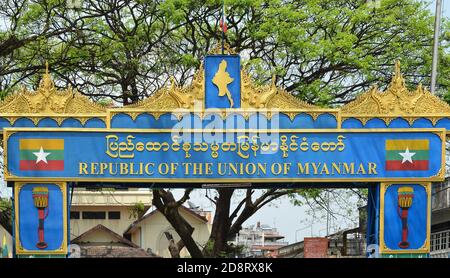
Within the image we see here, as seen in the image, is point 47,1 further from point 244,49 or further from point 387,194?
point 387,194

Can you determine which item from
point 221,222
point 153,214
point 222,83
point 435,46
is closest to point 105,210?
point 153,214

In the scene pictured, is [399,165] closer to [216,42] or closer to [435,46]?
[435,46]

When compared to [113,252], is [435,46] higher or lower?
higher

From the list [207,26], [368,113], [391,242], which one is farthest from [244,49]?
[391,242]

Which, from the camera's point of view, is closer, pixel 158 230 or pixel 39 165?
pixel 39 165

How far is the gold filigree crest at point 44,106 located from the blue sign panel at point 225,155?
0.82 feet

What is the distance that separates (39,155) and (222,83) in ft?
10.4

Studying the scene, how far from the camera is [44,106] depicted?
13422mm

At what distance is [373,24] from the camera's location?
734 inches

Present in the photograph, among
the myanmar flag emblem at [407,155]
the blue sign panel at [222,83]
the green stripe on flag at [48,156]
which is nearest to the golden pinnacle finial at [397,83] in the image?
the myanmar flag emblem at [407,155]

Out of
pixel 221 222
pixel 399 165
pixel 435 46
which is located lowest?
pixel 221 222

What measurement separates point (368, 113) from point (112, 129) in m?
4.21

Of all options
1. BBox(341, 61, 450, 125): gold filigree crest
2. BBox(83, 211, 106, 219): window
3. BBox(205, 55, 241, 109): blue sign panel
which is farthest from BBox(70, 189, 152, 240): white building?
BBox(341, 61, 450, 125): gold filigree crest

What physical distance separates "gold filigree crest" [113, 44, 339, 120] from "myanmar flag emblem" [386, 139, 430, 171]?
1073 mm
